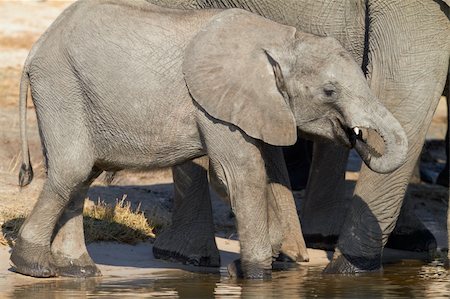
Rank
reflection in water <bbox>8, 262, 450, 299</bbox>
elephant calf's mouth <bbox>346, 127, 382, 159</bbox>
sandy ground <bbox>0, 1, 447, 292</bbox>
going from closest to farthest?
reflection in water <bbox>8, 262, 450, 299</bbox> < elephant calf's mouth <bbox>346, 127, 382, 159</bbox> < sandy ground <bbox>0, 1, 447, 292</bbox>

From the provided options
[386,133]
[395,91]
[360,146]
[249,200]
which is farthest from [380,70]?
[249,200]

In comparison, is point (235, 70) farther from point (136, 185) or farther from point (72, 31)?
point (136, 185)

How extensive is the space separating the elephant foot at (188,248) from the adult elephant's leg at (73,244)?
2.56 feet

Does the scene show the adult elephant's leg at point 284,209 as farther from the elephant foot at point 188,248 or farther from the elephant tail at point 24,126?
the elephant tail at point 24,126

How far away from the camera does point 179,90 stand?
395 inches

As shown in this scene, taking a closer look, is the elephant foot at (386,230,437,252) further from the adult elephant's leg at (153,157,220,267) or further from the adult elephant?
the adult elephant's leg at (153,157,220,267)

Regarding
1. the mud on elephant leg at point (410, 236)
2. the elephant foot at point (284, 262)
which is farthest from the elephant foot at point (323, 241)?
the elephant foot at point (284, 262)

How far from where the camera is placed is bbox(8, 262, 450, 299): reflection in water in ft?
31.6

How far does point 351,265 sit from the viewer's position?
35.2ft

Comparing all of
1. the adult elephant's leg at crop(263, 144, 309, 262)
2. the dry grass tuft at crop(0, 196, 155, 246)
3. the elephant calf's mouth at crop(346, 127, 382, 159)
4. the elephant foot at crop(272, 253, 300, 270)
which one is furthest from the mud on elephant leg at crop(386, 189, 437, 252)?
the elephant calf's mouth at crop(346, 127, 382, 159)

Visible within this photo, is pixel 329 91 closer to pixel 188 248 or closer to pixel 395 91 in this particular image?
pixel 395 91

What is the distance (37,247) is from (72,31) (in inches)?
51.7

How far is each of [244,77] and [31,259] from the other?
5.56 feet

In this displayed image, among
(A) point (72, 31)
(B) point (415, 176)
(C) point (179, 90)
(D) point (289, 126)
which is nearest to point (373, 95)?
(D) point (289, 126)
